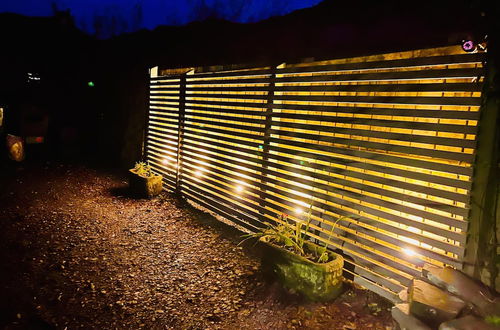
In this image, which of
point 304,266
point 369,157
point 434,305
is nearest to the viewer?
point 434,305

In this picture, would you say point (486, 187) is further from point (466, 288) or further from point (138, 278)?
point (138, 278)

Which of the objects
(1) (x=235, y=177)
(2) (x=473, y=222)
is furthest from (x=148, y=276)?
(2) (x=473, y=222)

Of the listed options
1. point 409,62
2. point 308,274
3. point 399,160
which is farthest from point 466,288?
point 409,62

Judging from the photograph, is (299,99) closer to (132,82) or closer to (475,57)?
(475,57)

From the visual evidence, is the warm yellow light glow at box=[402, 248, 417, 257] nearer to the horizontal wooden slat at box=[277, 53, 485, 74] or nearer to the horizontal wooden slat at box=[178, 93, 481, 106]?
the horizontal wooden slat at box=[178, 93, 481, 106]

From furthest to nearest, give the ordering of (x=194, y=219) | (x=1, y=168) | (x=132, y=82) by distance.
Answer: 1. (x=132, y=82)
2. (x=1, y=168)
3. (x=194, y=219)

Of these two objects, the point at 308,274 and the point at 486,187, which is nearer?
the point at 486,187

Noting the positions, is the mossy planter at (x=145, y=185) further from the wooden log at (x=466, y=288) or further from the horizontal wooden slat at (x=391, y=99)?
the wooden log at (x=466, y=288)

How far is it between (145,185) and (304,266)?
6219 mm

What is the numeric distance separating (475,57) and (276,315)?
421 cm

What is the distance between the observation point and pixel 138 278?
16.1 ft

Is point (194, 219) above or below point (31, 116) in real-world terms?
below

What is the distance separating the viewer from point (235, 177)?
714 centimetres

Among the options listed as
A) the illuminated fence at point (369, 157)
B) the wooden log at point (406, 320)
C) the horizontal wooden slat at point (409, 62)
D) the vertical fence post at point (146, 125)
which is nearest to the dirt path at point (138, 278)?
the wooden log at point (406, 320)
